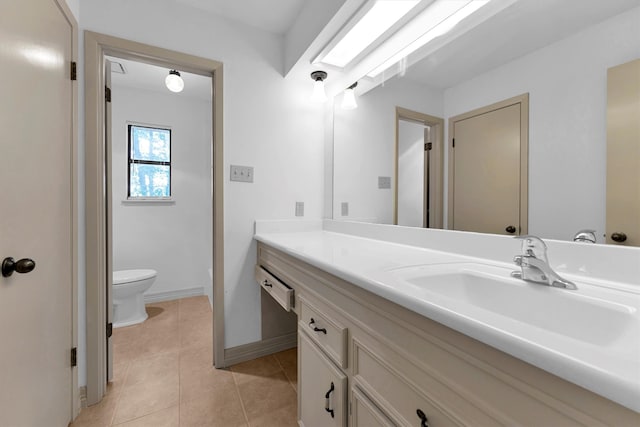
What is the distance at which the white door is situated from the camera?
868 millimetres

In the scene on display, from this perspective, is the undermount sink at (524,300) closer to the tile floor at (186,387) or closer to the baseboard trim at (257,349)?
the tile floor at (186,387)

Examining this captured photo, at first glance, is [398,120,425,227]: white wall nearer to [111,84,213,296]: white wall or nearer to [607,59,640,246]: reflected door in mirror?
[607,59,640,246]: reflected door in mirror

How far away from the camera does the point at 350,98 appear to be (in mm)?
1823

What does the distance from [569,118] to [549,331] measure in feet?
2.06

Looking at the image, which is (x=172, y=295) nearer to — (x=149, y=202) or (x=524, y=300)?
(x=149, y=202)

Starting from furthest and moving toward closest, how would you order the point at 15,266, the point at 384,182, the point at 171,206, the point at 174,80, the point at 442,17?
the point at 171,206, the point at 174,80, the point at 384,182, the point at 442,17, the point at 15,266

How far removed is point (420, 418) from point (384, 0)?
1579 millimetres

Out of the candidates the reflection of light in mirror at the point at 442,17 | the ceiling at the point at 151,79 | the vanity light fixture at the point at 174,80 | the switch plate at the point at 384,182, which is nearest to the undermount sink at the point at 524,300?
the switch plate at the point at 384,182

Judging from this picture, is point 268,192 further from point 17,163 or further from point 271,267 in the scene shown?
point 17,163

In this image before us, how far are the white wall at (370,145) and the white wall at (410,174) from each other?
0.08 meters

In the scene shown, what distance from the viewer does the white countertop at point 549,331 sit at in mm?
317

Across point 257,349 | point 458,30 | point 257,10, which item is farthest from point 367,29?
point 257,349

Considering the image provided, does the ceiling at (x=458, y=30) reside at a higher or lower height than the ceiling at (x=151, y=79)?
lower

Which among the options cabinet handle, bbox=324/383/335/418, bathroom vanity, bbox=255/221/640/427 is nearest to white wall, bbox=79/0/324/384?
bathroom vanity, bbox=255/221/640/427
